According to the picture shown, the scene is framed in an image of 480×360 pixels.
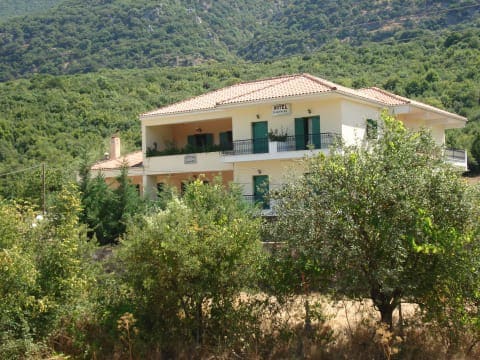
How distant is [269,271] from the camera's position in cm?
1641

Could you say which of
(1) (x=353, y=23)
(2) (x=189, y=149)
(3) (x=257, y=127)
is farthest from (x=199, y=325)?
(1) (x=353, y=23)

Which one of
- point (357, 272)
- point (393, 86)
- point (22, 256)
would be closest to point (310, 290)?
point (357, 272)

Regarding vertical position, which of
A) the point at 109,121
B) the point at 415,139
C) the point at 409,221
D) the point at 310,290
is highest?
the point at 109,121

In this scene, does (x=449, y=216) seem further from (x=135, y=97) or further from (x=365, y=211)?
(x=135, y=97)

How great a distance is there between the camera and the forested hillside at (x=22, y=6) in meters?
109

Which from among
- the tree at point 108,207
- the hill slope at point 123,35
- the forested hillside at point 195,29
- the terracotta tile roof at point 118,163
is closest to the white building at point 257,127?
the terracotta tile roof at point 118,163

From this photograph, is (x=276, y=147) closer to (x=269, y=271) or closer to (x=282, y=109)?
(x=282, y=109)

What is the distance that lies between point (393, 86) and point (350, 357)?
3799cm

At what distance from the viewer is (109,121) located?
58.2 m

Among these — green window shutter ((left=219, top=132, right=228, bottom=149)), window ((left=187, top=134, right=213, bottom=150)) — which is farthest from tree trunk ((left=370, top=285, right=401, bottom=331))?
window ((left=187, top=134, right=213, bottom=150))

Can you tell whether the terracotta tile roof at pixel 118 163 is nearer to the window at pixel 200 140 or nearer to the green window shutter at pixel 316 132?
the window at pixel 200 140

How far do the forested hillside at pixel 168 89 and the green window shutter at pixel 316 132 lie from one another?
19.4m

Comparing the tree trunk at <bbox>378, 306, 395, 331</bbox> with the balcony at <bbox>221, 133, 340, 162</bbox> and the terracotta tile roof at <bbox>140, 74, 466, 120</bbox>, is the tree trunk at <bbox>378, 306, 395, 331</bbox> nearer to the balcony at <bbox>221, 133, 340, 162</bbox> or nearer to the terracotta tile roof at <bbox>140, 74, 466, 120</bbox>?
the balcony at <bbox>221, 133, 340, 162</bbox>

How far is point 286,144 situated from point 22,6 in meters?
97.7
